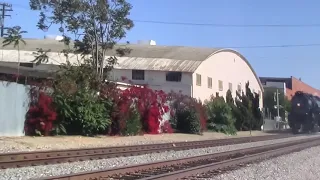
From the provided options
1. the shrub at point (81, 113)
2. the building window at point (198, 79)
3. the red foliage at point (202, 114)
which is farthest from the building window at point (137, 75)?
the shrub at point (81, 113)

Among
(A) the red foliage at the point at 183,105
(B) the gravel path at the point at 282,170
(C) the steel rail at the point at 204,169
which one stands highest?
(A) the red foliage at the point at 183,105

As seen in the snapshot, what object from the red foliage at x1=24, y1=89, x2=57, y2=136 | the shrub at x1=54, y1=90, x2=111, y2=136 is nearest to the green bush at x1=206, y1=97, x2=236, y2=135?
the shrub at x1=54, y1=90, x2=111, y2=136

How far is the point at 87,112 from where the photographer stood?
30.4m

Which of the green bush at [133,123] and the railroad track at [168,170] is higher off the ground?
the green bush at [133,123]

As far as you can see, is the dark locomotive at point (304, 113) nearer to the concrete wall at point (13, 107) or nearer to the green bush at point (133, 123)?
the green bush at point (133, 123)

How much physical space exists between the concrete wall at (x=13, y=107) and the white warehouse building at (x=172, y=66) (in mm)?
26225

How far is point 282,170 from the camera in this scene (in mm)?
17516

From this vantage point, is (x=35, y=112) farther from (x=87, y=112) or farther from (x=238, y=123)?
(x=238, y=123)

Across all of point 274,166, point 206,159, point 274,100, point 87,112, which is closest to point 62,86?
point 87,112

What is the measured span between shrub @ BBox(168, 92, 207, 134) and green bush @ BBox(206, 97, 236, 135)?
18.4ft

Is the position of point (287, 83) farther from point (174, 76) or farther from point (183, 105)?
point (183, 105)

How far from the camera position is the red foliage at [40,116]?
27469 millimetres

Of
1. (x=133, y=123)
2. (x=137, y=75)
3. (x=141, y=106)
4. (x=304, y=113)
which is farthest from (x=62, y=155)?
(x=137, y=75)

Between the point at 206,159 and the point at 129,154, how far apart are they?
333 cm
